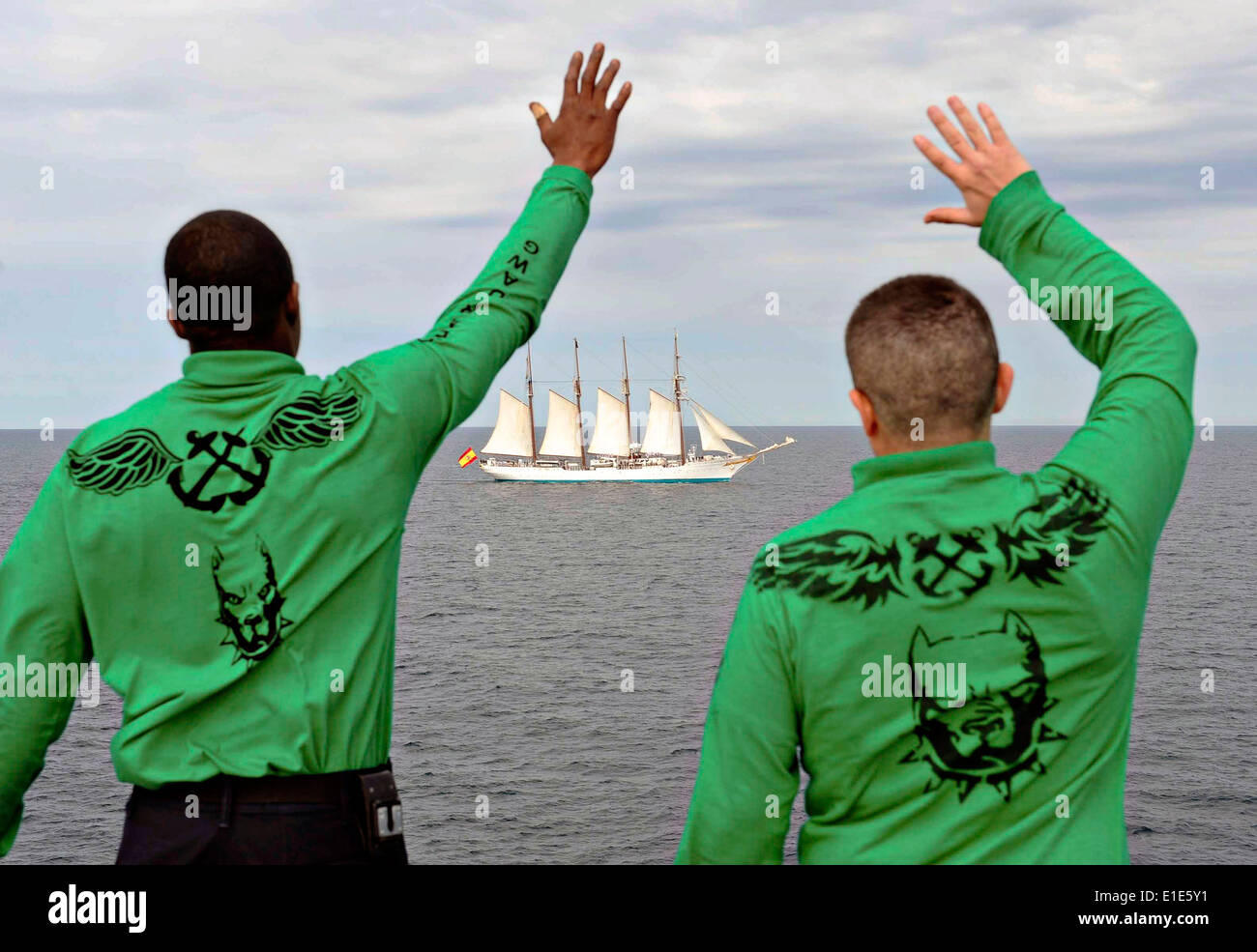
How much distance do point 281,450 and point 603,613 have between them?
71667 millimetres

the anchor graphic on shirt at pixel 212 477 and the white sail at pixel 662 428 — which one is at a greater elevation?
the white sail at pixel 662 428

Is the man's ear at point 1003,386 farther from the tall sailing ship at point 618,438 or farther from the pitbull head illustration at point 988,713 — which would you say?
the tall sailing ship at point 618,438

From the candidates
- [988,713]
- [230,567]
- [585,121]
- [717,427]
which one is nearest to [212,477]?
[230,567]

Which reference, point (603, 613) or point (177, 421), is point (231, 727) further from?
point (603, 613)

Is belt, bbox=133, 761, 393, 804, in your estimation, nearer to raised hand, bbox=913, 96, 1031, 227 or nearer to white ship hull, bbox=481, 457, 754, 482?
raised hand, bbox=913, 96, 1031, 227

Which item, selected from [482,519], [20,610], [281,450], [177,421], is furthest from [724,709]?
[482,519]

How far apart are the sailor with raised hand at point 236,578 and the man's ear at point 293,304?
5cm

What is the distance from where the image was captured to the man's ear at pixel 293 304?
116 inches

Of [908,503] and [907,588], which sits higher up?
[908,503]

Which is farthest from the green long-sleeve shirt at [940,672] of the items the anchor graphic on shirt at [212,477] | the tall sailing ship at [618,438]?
the tall sailing ship at [618,438]

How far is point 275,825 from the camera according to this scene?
2.79 meters

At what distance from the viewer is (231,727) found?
9.16ft

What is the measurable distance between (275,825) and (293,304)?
1.23m
